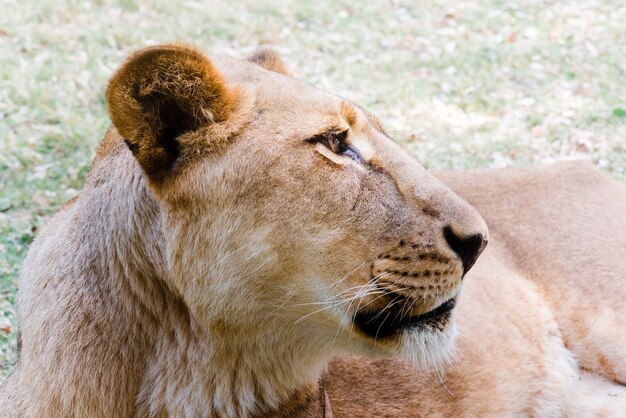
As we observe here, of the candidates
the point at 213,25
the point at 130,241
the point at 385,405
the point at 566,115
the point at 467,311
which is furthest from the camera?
the point at 213,25

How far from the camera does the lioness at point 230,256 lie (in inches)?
96.3

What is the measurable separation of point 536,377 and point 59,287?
2323mm

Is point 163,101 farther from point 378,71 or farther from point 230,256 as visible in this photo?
point 378,71

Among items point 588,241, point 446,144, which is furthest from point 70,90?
point 588,241

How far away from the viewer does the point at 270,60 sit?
3.18m

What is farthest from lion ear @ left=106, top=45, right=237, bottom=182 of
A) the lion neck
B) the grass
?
the grass

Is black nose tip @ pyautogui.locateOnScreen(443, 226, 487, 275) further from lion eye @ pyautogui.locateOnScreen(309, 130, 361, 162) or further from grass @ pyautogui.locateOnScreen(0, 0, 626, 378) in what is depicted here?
grass @ pyautogui.locateOnScreen(0, 0, 626, 378)

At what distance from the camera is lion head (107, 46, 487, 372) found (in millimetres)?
2439

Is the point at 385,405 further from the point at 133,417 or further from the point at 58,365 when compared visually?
the point at 58,365

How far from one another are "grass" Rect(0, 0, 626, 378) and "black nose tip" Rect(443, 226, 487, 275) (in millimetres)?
2997

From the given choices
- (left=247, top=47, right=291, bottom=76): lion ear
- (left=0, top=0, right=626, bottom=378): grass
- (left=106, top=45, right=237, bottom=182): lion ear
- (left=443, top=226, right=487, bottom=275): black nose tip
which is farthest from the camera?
(left=0, top=0, right=626, bottom=378): grass

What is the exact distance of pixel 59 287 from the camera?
269 centimetres

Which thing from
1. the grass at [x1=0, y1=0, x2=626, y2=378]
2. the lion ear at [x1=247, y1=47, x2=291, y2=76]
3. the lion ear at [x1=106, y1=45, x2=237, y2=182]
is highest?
the lion ear at [x1=106, y1=45, x2=237, y2=182]

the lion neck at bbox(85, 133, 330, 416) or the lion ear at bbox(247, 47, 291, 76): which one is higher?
the lion ear at bbox(247, 47, 291, 76)
